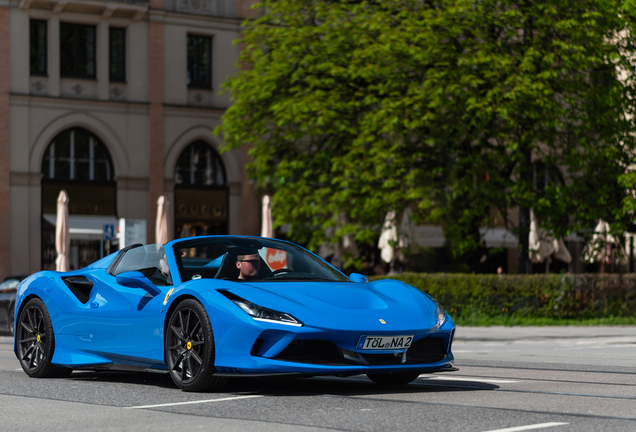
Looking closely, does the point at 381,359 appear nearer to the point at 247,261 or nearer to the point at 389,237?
the point at 247,261

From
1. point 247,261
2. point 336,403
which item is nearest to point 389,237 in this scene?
point 247,261

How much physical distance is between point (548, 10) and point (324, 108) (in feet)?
19.6

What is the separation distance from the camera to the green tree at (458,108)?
2383cm

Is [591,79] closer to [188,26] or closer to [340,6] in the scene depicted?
[340,6]

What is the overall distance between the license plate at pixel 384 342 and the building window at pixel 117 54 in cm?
3110

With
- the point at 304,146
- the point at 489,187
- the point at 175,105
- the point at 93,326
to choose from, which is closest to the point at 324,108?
the point at 304,146

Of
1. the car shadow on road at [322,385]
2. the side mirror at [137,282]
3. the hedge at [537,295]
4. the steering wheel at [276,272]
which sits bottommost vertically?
the hedge at [537,295]

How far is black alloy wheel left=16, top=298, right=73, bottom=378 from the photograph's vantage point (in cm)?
953

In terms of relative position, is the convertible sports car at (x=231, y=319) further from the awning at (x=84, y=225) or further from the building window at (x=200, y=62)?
the building window at (x=200, y=62)

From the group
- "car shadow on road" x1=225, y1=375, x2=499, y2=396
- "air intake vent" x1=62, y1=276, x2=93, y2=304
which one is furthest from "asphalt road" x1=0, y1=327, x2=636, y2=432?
"air intake vent" x1=62, y1=276, x2=93, y2=304

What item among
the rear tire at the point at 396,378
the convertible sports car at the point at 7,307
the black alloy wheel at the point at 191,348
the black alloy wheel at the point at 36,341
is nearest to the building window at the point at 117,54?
the convertible sports car at the point at 7,307

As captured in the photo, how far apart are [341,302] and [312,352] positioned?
53 cm

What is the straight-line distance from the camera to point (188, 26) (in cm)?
3816

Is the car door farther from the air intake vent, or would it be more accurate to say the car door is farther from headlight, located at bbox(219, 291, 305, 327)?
headlight, located at bbox(219, 291, 305, 327)
